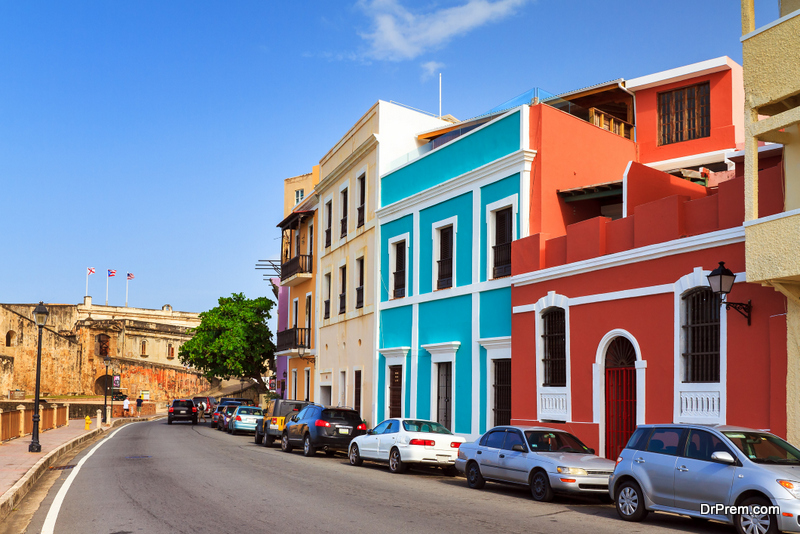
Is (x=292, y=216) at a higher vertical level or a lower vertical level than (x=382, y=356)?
higher

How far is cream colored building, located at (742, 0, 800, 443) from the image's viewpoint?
11859 mm

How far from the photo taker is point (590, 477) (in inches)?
500

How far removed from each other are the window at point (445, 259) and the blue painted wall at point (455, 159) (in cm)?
163

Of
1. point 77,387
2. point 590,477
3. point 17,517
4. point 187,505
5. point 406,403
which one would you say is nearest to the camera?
point 17,517

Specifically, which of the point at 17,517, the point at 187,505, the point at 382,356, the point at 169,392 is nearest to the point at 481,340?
the point at 382,356

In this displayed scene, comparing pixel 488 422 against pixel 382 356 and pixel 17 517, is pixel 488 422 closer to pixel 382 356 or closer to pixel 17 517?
pixel 382 356

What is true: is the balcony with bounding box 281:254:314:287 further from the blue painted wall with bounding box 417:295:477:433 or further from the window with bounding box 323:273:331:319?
the blue painted wall with bounding box 417:295:477:433

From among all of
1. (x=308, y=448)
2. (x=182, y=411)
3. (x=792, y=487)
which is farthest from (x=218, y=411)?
(x=792, y=487)

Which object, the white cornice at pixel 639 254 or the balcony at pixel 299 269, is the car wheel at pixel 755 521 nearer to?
the white cornice at pixel 639 254

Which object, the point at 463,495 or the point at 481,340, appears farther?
the point at 481,340

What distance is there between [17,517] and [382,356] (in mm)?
16601

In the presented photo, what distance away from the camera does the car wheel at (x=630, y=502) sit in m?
10.8

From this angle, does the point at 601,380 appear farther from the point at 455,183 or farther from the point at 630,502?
the point at 455,183

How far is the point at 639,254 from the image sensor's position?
607 inches
